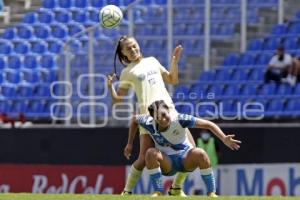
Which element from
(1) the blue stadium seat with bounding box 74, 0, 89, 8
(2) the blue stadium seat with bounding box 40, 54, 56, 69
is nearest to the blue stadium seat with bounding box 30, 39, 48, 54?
(2) the blue stadium seat with bounding box 40, 54, 56, 69

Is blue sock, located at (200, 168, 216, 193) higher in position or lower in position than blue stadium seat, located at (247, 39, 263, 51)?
lower

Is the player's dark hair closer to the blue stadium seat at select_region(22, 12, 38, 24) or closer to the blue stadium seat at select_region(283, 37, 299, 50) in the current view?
the blue stadium seat at select_region(283, 37, 299, 50)

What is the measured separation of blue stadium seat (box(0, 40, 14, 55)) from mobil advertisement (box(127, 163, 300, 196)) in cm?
530

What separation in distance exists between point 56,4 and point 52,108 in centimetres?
354

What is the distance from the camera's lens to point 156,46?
67.6 ft

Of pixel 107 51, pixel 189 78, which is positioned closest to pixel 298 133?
pixel 189 78

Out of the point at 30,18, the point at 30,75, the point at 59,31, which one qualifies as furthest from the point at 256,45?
the point at 30,18

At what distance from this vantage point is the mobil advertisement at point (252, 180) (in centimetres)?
1819

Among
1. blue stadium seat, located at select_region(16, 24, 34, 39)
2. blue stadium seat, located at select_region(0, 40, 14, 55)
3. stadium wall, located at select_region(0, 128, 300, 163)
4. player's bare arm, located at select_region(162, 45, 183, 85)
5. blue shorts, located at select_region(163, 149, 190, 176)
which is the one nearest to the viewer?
blue shorts, located at select_region(163, 149, 190, 176)

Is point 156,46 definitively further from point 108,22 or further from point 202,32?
point 108,22

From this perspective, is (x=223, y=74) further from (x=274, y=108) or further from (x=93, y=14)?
(x=93, y=14)

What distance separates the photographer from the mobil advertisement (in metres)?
18.2

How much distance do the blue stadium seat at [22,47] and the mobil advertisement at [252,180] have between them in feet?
16.4

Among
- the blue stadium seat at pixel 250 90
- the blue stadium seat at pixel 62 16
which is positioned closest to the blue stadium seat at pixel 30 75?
the blue stadium seat at pixel 62 16
